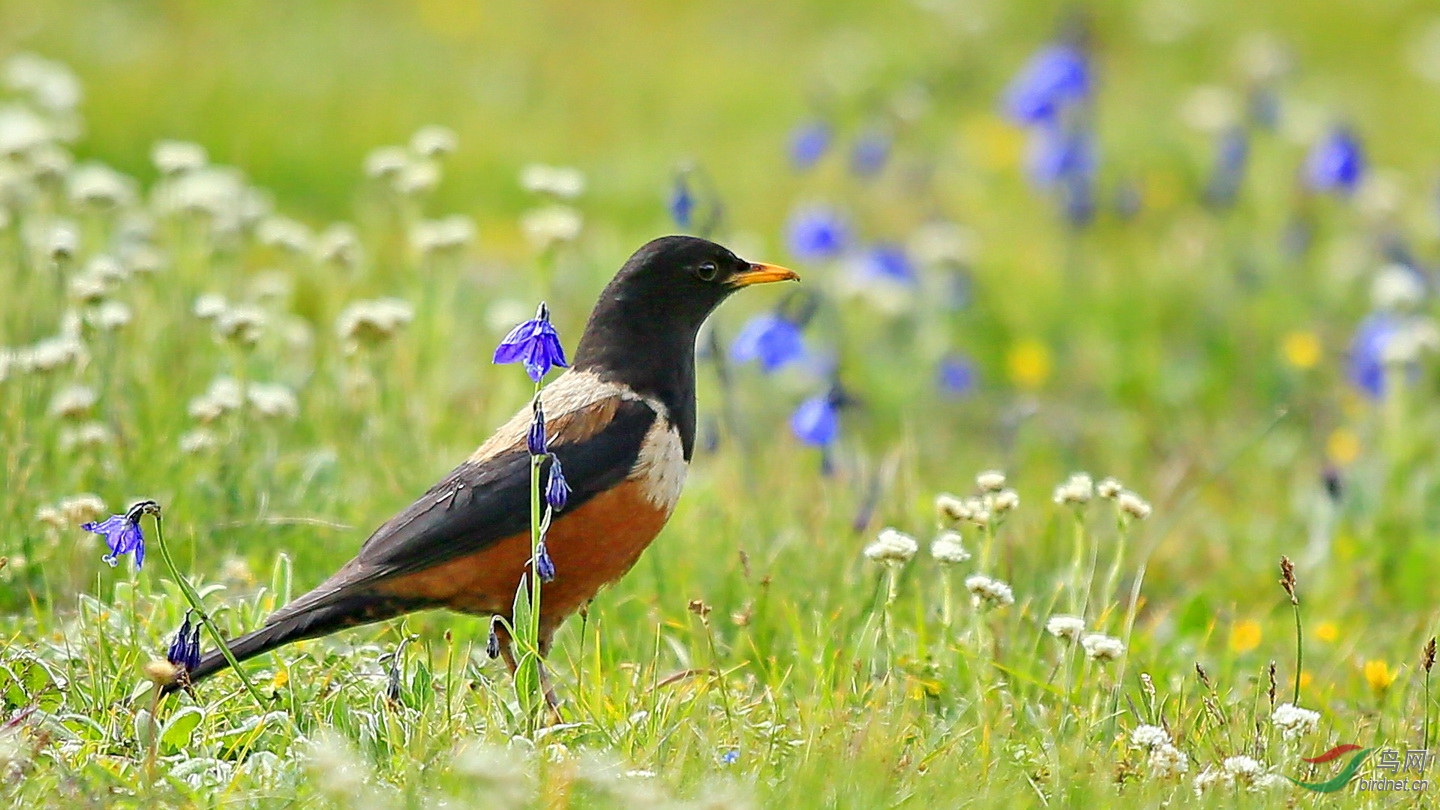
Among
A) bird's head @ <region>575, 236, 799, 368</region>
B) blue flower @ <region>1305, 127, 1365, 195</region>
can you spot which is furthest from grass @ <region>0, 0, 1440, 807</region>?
blue flower @ <region>1305, 127, 1365, 195</region>

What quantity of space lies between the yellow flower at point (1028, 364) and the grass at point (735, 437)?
0.03 metres

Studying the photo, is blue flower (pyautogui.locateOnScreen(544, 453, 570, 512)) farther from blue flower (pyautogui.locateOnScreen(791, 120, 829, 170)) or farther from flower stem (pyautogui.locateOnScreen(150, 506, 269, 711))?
blue flower (pyautogui.locateOnScreen(791, 120, 829, 170))

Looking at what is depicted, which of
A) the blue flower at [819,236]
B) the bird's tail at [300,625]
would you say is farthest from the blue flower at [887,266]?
the bird's tail at [300,625]

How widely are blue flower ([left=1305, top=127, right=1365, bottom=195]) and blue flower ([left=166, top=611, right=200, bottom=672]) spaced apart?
5.89 meters

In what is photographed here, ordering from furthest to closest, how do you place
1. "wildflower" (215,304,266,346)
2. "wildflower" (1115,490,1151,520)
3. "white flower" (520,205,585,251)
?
"white flower" (520,205,585,251) < "wildflower" (215,304,266,346) < "wildflower" (1115,490,1151,520)

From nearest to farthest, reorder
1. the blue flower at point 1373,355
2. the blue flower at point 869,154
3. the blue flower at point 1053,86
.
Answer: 1. the blue flower at point 1373,355
2. the blue flower at point 869,154
3. the blue flower at point 1053,86

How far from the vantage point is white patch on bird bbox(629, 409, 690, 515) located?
13.5 feet

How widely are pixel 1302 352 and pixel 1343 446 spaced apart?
83 cm

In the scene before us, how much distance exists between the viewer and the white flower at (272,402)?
5.28m

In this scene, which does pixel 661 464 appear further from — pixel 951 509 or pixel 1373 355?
pixel 1373 355

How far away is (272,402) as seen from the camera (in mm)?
5305

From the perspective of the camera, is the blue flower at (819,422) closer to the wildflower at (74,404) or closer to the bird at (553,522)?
the bird at (553,522)

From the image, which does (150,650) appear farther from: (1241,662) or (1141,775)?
(1241,662)

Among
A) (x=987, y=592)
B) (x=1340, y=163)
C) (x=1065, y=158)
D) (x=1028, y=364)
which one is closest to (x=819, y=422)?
(x=987, y=592)
